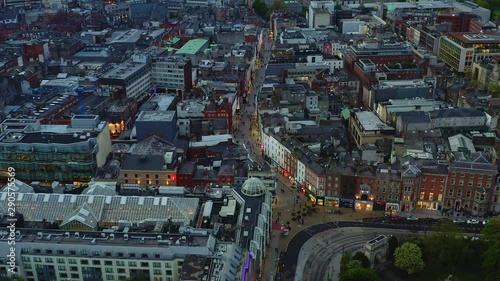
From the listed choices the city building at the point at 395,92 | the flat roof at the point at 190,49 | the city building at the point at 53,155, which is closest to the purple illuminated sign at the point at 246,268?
the city building at the point at 53,155

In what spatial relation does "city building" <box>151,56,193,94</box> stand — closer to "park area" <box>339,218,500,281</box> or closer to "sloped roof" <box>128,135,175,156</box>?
"sloped roof" <box>128,135,175,156</box>

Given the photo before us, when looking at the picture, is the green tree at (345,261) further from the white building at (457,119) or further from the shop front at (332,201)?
the white building at (457,119)

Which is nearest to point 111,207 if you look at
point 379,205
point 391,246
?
point 391,246

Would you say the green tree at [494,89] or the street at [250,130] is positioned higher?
the green tree at [494,89]

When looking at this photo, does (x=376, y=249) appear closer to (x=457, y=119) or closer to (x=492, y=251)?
(x=492, y=251)

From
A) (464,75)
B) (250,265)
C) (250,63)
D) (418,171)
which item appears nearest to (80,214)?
(250,265)

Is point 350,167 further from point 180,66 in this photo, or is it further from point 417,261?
point 180,66
